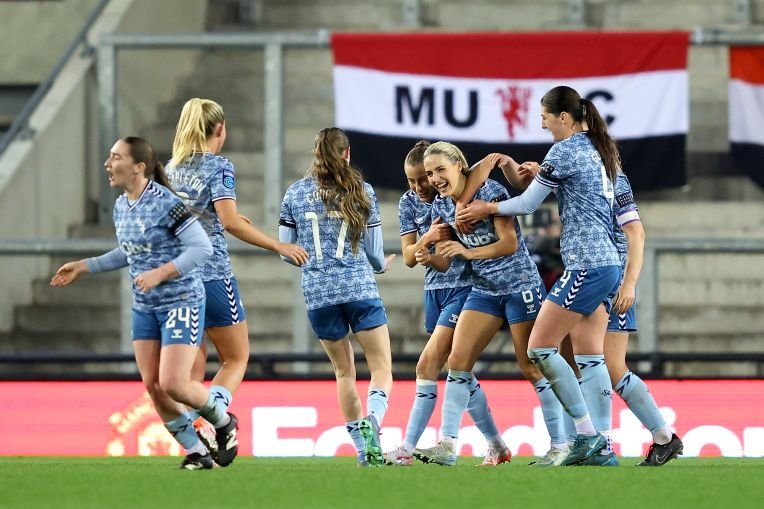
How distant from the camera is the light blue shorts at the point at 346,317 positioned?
9.77 metres

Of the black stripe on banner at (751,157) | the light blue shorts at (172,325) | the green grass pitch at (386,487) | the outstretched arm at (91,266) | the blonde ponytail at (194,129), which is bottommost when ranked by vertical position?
the green grass pitch at (386,487)

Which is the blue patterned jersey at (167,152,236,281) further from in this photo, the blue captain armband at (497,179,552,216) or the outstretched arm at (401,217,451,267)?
the blue captain armband at (497,179,552,216)

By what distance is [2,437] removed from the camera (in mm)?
13391

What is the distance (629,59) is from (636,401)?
5.95 m

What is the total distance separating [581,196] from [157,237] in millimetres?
2244

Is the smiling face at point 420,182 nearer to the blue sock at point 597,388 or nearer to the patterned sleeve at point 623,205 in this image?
the patterned sleeve at point 623,205

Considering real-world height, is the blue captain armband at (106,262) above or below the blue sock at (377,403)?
above

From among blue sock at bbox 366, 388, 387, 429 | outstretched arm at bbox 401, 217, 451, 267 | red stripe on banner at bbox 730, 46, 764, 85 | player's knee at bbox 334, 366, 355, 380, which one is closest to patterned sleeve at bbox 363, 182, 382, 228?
outstretched arm at bbox 401, 217, 451, 267

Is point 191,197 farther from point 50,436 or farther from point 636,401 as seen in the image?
point 50,436

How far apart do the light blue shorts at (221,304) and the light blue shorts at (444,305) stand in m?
1.20

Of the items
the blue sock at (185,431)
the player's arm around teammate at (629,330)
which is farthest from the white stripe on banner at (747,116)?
the blue sock at (185,431)

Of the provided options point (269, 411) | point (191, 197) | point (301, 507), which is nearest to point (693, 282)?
point (269, 411)

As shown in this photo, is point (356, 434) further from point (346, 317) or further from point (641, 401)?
point (641, 401)

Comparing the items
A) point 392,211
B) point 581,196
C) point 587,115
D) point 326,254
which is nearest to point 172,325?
point 326,254
